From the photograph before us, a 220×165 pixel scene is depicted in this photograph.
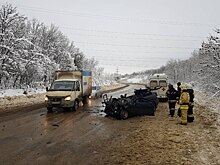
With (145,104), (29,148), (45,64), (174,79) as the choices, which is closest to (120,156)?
(29,148)

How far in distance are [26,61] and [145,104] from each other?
60.9ft

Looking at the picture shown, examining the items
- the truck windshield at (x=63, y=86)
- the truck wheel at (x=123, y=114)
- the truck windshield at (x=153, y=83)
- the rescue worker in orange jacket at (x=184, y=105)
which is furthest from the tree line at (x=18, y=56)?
the rescue worker in orange jacket at (x=184, y=105)

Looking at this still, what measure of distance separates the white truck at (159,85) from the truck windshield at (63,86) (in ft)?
28.8

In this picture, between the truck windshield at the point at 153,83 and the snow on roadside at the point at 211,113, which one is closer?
the snow on roadside at the point at 211,113

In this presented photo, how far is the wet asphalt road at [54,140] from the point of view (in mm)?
6309

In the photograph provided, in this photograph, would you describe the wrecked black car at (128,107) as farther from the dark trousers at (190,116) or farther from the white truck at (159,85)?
the white truck at (159,85)

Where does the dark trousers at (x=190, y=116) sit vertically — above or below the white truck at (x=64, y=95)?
below

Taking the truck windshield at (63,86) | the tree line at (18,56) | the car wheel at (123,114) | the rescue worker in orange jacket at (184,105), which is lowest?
the car wheel at (123,114)

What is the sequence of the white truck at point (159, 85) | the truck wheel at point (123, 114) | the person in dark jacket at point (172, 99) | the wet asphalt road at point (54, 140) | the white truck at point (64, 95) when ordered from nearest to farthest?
the wet asphalt road at point (54, 140)
the truck wheel at point (123, 114)
the person in dark jacket at point (172, 99)
the white truck at point (64, 95)
the white truck at point (159, 85)

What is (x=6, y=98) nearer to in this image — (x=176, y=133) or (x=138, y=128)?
(x=138, y=128)

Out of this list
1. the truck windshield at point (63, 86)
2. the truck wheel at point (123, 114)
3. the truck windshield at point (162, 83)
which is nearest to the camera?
the truck wheel at point (123, 114)

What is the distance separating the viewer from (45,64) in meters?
31.2

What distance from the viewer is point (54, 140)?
815cm

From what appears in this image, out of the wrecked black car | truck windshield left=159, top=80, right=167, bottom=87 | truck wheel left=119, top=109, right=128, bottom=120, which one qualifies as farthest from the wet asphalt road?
truck windshield left=159, top=80, right=167, bottom=87
